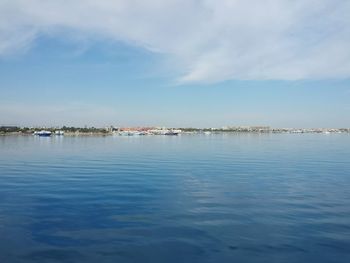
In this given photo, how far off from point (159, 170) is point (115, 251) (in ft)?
97.3

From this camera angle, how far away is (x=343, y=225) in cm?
1975

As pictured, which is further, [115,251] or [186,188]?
[186,188]

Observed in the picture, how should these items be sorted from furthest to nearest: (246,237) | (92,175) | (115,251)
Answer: (92,175) → (246,237) → (115,251)

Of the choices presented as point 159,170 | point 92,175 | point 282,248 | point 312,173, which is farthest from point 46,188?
point 312,173

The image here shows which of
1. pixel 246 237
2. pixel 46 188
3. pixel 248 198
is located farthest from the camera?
pixel 46 188

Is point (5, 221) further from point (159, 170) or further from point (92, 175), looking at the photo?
point (159, 170)

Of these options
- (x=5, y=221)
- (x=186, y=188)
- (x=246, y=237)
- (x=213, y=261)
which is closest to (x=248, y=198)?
(x=186, y=188)

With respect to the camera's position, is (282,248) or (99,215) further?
(99,215)

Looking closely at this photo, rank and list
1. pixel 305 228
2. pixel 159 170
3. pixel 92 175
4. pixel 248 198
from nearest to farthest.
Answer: pixel 305 228
pixel 248 198
pixel 92 175
pixel 159 170

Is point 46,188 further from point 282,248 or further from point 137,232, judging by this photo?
point 282,248

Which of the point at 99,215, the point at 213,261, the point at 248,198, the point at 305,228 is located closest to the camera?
the point at 213,261

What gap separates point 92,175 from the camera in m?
40.7

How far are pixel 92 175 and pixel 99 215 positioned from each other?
19.6 metres

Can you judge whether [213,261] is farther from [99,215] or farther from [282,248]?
[99,215]
